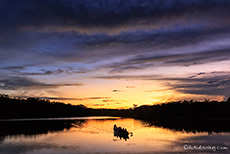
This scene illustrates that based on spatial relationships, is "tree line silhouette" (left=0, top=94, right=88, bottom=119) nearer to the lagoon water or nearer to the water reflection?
the water reflection

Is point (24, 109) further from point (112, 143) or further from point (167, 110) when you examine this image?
point (112, 143)

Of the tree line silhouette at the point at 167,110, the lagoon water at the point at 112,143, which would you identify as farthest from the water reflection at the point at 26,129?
the tree line silhouette at the point at 167,110

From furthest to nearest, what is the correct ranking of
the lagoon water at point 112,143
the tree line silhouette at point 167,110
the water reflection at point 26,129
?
1. the tree line silhouette at point 167,110
2. the water reflection at point 26,129
3. the lagoon water at point 112,143

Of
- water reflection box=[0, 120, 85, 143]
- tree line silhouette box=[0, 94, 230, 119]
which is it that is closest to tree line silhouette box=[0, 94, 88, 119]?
tree line silhouette box=[0, 94, 230, 119]

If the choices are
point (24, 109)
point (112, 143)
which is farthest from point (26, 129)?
point (24, 109)

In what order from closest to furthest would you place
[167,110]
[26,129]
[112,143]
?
[112,143] → [26,129] → [167,110]

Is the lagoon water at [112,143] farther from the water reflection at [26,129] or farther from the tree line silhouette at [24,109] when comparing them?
the tree line silhouette at [24,109]

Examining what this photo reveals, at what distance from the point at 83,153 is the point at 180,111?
11770 centimetres

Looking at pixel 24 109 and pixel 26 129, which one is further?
pixel 24 109

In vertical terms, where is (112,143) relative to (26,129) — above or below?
below

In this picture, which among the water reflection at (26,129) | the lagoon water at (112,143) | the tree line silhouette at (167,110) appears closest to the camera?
the lagoon water at (112,143)

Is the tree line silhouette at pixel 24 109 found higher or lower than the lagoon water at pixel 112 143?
higher

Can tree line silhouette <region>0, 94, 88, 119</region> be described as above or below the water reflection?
above

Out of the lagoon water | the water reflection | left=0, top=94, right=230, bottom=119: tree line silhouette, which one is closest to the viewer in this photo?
the lagoon water
